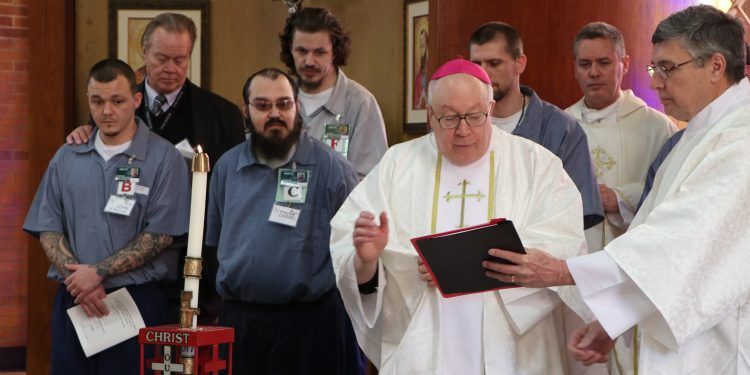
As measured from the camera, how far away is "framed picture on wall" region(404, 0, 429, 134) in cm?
727

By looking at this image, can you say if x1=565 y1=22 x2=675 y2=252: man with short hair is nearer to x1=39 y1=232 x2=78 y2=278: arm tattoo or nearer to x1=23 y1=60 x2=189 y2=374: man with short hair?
x1=23 y1=60 x2=189 y2=374: man with short hair

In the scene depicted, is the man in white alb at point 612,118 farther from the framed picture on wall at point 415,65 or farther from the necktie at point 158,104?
the necktie at point 158,104

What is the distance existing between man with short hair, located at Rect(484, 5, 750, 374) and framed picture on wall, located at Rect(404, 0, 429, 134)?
3.89m

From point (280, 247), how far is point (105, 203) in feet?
3.29

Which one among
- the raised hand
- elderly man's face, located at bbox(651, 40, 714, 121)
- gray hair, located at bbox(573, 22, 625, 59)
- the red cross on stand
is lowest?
the red cross on stand

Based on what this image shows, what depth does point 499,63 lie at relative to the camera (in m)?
4.86

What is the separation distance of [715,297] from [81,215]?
315cm

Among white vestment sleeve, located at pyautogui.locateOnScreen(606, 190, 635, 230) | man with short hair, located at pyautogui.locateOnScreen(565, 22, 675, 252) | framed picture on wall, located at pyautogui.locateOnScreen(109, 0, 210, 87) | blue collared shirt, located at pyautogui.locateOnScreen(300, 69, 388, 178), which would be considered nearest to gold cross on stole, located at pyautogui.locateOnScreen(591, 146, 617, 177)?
man with short hair, located at pyautogui.locateOnScreen(565, 22, 675, 252)

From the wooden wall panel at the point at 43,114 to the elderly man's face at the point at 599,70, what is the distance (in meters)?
3.73

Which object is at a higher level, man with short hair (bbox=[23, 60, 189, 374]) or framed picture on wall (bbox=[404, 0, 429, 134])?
framed picture on wall (bbox=[404, 0, 429, 134])

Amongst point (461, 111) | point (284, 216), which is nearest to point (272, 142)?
point (284, 216)

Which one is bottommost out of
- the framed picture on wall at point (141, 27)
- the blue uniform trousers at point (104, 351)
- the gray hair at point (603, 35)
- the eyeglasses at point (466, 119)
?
the blue uniform trousers at point (104, 351)

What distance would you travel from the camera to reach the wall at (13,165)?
7832 mm

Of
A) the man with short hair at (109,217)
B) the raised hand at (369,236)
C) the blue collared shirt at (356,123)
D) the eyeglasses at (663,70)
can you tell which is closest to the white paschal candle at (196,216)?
the raised hand at (369,236)
